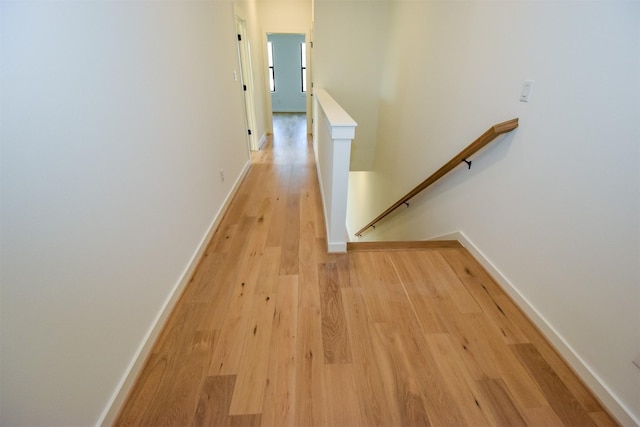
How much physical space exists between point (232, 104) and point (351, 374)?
315 centimetres

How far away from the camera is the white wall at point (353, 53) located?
4223 millimetres

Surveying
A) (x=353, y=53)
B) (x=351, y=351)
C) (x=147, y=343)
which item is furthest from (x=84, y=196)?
(x=353, y=53)

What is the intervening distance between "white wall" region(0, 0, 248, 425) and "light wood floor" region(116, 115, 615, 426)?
0.26m

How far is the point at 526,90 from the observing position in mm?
1609

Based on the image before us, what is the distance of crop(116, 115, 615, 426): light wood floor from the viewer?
1219 mm

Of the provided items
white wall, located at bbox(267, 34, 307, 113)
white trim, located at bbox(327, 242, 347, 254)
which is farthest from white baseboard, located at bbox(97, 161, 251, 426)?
white wall, located at bbox(267, 34, 307, 113)

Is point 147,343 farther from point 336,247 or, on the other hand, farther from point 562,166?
point 562,166

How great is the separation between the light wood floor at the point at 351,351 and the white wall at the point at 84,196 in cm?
26

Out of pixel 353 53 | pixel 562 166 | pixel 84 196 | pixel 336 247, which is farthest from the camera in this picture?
pixel 353 53

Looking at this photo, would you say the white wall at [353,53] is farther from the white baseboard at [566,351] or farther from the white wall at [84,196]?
the white baseboard at [566,351]

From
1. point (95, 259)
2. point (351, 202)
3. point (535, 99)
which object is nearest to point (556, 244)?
point (535, 99)

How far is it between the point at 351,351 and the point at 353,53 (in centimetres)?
445

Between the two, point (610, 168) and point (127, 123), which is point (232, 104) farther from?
point (610, 168)

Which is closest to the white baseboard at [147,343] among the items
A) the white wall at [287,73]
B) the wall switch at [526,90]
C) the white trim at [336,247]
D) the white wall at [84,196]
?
the white wall at [84,196]
